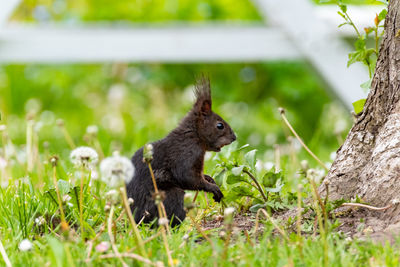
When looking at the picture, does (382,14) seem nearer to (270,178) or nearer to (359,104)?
(359,104)

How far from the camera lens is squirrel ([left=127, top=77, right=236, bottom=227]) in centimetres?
247

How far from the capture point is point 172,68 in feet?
28.2

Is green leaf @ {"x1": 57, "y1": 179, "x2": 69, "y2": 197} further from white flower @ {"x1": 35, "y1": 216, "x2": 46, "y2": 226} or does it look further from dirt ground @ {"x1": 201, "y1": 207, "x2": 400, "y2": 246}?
dirt ground @ {"x1": 201, "y1": 207, "x2": 400, "y2": 246}

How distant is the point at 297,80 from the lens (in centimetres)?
788

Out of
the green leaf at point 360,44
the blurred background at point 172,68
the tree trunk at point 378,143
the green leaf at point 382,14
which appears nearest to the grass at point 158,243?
Answer: the tree trunk at point 378,143

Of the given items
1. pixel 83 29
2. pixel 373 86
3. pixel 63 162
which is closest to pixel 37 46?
pixel 83 29

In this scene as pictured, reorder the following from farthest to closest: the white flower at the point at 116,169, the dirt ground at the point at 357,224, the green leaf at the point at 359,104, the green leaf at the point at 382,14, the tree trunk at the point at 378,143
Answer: the green leaf at the point at 359,104, the green leaf at the point at 382,14, the tree trunk at the point at 378,143, the dirt ground at the point at 357,224, the white flower at the point at 116,169

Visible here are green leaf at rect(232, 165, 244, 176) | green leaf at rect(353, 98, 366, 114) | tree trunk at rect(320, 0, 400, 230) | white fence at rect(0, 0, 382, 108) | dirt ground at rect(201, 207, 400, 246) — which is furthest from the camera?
white fence at rect(0, 0, 382, 108)

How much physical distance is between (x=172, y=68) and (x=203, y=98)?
5.95 m

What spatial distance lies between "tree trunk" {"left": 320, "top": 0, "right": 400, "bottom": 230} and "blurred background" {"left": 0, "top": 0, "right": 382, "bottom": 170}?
1.54m

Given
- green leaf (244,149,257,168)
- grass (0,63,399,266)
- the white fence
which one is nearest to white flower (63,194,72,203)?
grass (0,63,399,266)

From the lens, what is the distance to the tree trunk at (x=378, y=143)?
90.0 inches

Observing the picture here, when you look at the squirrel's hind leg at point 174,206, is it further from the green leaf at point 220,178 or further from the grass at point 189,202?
the green leaf at point 220,178

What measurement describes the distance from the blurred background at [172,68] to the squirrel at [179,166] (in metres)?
1.43
